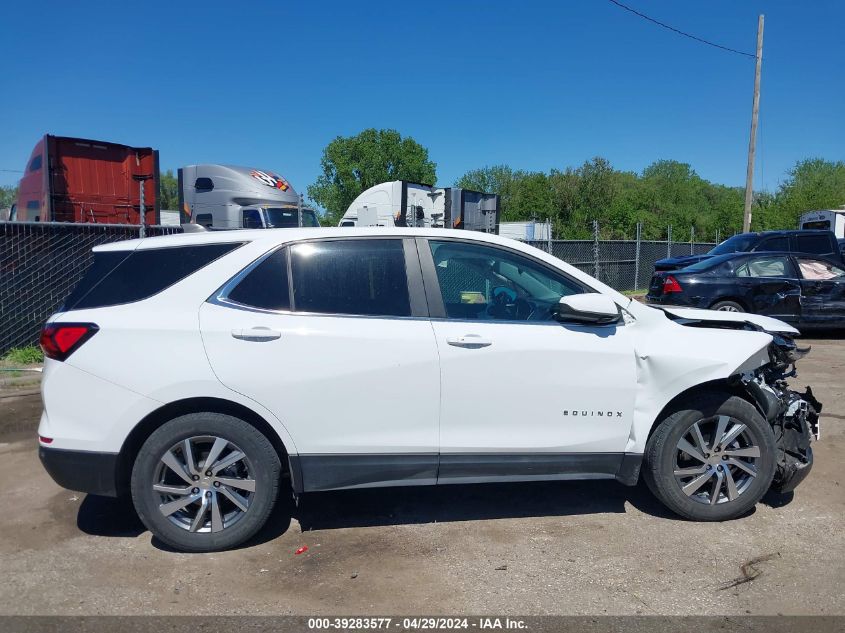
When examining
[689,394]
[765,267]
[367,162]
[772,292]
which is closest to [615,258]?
[765,267]

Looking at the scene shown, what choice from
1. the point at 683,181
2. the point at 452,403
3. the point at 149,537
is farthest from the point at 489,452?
the point at 683,181

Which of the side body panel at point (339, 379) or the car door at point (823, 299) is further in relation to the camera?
the car door at point (823, 299)

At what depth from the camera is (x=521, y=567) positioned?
3.65 meters

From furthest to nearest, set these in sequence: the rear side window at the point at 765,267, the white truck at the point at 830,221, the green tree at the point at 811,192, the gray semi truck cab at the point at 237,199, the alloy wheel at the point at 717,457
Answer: the green tree at the point at 811,192 → the white truck at the point at 830,221 → the gray semi truck cab at the point at 237,199 → the rear side window at the point at 765,267 → the alloy wheel at the point at 717,457

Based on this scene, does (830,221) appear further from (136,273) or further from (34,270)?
(136,273)

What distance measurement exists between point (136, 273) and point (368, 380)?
145 cm

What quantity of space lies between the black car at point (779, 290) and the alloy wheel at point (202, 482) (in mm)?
8593

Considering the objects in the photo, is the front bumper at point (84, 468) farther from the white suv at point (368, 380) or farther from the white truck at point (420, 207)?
the white truck at point (420, 207)

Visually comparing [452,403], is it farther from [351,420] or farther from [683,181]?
[683,181]

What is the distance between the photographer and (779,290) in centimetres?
1060

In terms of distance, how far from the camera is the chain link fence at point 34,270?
848 cm

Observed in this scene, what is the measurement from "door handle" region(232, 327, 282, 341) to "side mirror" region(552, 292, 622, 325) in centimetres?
158

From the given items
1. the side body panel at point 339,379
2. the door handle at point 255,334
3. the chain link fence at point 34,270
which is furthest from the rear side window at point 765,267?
the chain link fence at point 34,270

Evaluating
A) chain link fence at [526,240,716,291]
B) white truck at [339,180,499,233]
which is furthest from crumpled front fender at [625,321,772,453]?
white truck at [339,180,499,233]
